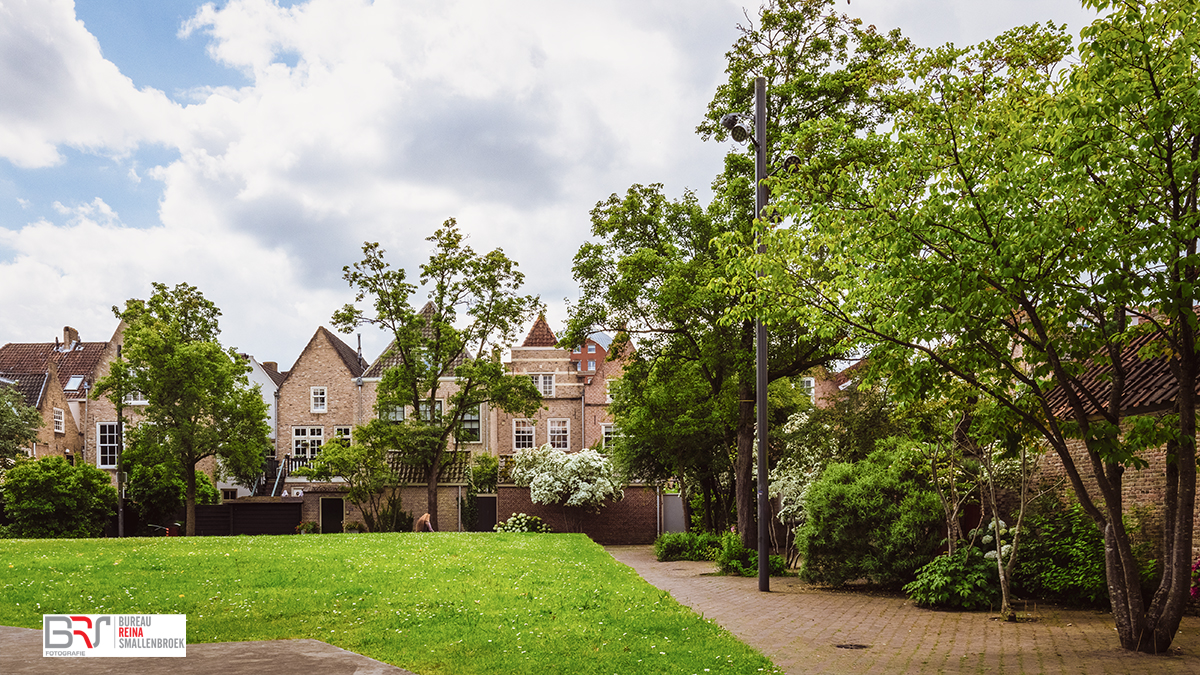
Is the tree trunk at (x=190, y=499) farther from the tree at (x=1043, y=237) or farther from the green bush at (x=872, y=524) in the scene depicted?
the tree at (x=1043, y=237)

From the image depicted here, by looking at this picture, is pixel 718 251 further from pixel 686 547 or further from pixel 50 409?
pixel 50 409

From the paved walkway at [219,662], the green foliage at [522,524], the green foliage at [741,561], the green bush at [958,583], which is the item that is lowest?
the green foliage at [522,524]

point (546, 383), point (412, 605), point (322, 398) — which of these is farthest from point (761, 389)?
point (322, 398)

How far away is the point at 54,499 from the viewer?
109 feet

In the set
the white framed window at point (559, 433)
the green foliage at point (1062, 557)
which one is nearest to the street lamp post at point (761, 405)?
the green foliage at point (1062, 557)

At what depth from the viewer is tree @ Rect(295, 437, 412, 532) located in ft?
113

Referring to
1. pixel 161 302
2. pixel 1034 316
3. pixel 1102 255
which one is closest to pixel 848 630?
pixel 1034 316

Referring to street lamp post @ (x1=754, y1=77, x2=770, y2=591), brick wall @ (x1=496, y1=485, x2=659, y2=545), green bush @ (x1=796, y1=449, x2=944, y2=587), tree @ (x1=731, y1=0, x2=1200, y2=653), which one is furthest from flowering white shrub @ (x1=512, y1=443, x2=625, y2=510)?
tree @ (x1=731, y1=0, x2=1200, y2=653)

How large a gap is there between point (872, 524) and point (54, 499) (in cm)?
3161

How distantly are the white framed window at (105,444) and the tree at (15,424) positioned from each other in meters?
8.84

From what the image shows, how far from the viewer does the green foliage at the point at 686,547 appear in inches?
966

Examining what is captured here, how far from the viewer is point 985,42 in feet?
30.5

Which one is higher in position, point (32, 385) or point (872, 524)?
point (32, 385)

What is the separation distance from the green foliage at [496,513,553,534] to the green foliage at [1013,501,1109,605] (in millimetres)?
23094
